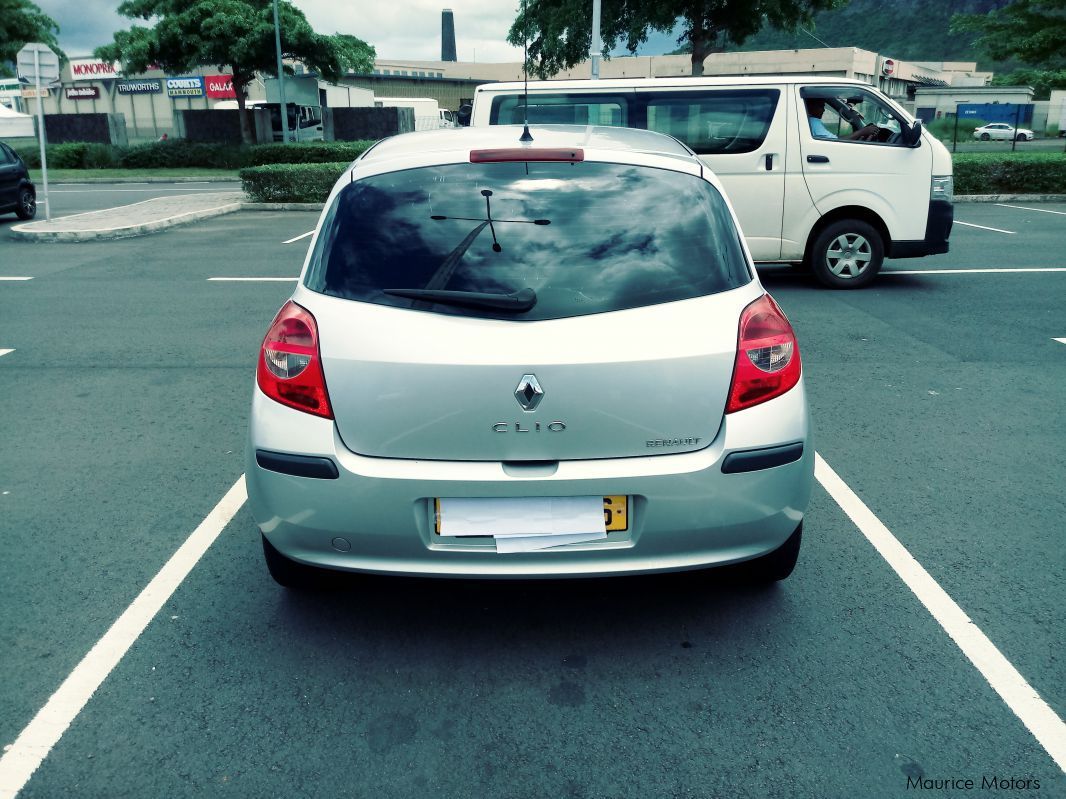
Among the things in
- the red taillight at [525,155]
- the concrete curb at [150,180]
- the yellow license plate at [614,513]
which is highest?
the red taillight at [525,155]

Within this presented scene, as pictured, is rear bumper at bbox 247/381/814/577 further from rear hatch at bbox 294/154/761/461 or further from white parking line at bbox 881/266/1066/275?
white parking line at bbox 881/266/1066/275

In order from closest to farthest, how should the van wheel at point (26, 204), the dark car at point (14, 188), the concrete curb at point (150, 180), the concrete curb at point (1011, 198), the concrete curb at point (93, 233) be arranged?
the concrete curb at point (93, 233) < the dark car at point (14, 188) < the van wheel at point (26, 204) < the concrete curb at point (1011, 198) < the concrete curb at point (150, 180)

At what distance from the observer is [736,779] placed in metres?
2.36

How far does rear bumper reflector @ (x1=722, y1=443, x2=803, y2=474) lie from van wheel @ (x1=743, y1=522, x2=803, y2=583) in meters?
0.39

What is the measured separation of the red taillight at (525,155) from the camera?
9.93 ft

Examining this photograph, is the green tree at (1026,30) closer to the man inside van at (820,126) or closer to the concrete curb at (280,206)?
the concrete curb at (280,206)

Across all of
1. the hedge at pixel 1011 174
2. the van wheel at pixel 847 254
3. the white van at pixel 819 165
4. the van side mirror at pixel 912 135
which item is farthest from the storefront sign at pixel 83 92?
the van side mirror at pixel 912 135

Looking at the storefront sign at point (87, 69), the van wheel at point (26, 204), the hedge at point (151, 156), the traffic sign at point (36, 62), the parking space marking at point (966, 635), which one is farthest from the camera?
the storefront sign at point (87, 69)

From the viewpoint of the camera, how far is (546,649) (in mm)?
2986

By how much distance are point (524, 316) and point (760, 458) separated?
0.82 m

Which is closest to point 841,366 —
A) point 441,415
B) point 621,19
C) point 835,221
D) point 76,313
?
point 835,221

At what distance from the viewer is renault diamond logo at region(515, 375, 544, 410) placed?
263cm

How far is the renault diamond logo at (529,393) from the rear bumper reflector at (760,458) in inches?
23.0

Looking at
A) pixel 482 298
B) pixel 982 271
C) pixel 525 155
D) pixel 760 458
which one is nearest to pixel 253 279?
pixel 525 155
